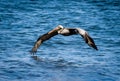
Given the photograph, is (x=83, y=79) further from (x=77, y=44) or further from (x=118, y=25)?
(x=118, y=25)

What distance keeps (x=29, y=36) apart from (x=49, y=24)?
3.07 metres

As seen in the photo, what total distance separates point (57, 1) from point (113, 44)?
460 inches

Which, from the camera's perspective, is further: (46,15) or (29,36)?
(46,15)

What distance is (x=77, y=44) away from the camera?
58.7 ft

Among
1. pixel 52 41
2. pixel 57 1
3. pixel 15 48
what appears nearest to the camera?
pixel 15 48

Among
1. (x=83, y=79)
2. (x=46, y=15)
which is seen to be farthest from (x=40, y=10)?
(x=83, y=79)

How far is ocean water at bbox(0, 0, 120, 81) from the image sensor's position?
13617mm

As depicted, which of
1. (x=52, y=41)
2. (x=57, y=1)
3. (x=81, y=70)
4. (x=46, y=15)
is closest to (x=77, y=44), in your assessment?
(x=52, y=41)

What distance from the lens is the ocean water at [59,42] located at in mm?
13617

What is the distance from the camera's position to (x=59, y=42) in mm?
18250

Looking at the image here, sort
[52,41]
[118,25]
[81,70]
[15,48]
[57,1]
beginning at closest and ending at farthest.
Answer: [81,70] < [15,48] < [52,41] < [118,25] < [57,1]

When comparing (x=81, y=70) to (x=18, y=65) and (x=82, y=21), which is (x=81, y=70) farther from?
(x=82, y=21)

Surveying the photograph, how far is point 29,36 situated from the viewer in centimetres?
1928

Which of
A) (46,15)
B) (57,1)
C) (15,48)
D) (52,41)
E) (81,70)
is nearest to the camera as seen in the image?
(81,70)
